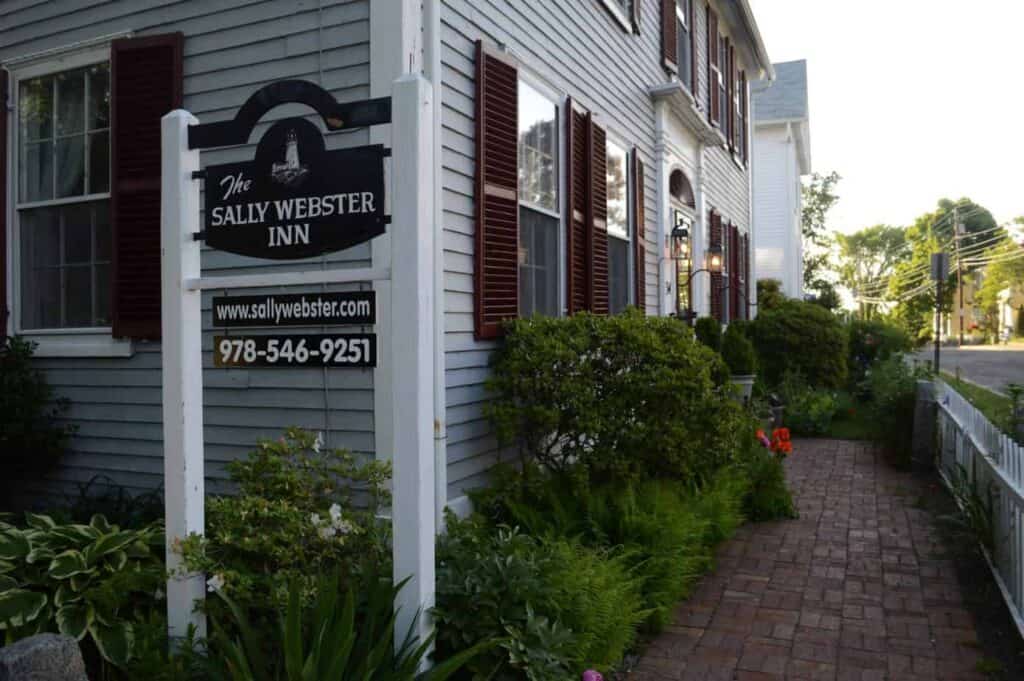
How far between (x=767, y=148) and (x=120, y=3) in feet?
69.3

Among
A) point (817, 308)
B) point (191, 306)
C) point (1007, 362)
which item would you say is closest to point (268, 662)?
point (191, 306)

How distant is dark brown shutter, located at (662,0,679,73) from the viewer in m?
9.64

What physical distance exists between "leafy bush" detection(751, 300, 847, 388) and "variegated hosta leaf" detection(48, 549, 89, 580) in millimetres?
10768

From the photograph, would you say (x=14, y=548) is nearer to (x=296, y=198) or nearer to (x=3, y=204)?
(x=296, y=198)

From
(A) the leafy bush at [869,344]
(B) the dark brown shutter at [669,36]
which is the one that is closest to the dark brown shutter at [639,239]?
(B) the dark brown shutter at [669,36]

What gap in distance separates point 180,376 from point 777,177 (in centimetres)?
2246

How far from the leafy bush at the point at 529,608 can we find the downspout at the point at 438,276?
81cm

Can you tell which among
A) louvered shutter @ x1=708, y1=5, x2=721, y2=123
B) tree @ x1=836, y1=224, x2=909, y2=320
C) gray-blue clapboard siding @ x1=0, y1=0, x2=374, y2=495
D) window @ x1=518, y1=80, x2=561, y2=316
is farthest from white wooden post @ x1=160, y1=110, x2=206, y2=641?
tree @ x1=836, y1=224, x2=909, y2=320

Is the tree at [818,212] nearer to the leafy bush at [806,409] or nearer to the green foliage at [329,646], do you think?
the leafy bush at [806,409]

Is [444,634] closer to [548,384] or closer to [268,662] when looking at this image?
[268,662]

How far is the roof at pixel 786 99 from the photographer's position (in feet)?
76.9

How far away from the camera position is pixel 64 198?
235 inches

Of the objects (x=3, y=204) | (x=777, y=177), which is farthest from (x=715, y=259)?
(x=777, y=177)

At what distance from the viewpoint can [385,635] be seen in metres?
→ 2.90
